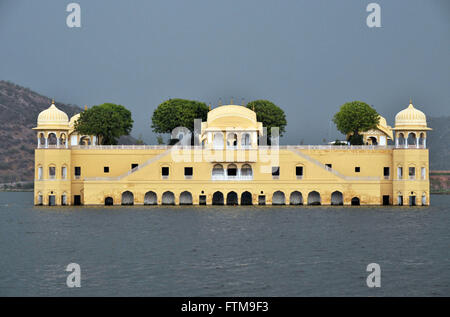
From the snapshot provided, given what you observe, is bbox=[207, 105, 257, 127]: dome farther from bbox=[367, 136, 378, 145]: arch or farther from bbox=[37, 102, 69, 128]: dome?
bbox=[367, 136, 378, 145]: arch

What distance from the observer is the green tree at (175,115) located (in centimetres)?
7869

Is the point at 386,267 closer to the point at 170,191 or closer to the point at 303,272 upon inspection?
the point at 303,272

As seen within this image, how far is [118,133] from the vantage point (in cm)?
7725

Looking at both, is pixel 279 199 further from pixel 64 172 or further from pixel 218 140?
pixel 64 172

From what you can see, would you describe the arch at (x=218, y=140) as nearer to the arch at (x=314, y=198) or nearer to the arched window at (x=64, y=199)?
the arch at (x=314, y=198)

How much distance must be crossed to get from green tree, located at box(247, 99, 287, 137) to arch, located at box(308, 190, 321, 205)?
13013 millimetres

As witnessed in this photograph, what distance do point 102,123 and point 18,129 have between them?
238 feet

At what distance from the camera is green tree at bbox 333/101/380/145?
249 ft

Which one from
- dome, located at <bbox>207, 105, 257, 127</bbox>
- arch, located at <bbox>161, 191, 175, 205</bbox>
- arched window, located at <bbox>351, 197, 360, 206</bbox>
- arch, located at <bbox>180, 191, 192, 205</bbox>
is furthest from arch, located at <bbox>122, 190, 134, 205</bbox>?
arched window, located at <bbox>351, 197, 360, 206</bbox>

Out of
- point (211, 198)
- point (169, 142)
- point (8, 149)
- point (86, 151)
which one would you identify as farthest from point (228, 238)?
point (8, 149)

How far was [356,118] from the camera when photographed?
249 ft

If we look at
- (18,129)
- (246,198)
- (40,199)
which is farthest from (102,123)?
(18,129)

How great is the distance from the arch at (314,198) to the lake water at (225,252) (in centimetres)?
708

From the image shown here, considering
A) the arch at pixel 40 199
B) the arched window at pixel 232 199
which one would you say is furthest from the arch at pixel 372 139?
the arch at pixel 40 199
